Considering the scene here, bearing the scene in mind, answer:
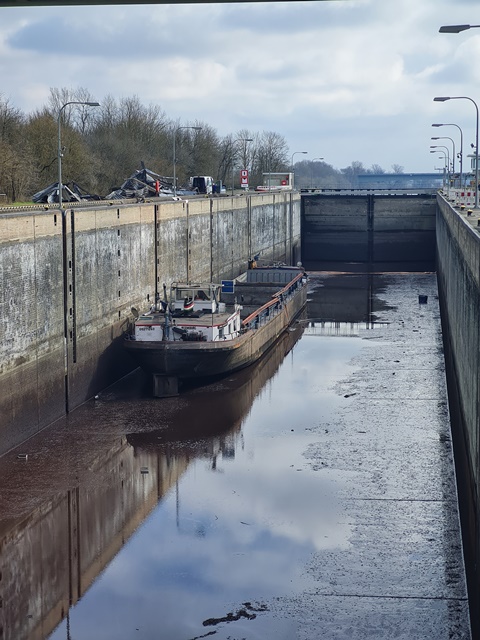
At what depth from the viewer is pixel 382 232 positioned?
249ft

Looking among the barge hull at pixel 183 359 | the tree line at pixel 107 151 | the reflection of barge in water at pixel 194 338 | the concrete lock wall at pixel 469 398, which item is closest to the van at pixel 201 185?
the tree line at pixel 107 151

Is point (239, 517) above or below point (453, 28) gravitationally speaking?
below

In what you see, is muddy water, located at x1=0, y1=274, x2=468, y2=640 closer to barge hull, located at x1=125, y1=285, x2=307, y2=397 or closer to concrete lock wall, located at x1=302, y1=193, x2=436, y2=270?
barge hull, located at x1=125, y1=285, x2=307, y2=397

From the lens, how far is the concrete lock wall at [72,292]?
24094 millimetres

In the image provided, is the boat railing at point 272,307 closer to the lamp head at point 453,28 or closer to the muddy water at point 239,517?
the muddy water at point 239,517

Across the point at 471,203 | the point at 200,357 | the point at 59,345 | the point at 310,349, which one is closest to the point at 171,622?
the point at 59,345

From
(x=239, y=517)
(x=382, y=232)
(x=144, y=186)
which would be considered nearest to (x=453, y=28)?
(x=239, y=517)

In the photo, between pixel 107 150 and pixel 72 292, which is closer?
pixel 72 292

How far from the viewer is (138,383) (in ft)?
104

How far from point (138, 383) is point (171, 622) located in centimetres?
1636

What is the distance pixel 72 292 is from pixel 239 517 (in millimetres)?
10363

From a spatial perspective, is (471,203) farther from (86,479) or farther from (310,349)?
(86,479)

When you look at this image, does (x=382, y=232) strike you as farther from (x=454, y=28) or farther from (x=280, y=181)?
(x=454, y=28)

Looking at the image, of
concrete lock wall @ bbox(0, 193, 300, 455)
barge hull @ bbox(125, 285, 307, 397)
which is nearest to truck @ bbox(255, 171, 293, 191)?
concrete lock wall @ bbox(0, 193, 300, 455)
